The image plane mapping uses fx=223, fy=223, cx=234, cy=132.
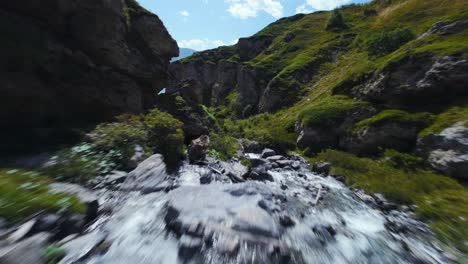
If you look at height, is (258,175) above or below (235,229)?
below

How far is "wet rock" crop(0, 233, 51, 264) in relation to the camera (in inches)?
180

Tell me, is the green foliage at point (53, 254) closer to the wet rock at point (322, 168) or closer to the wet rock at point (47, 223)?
the wet rock at point (47, 223)

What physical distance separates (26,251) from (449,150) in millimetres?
20942

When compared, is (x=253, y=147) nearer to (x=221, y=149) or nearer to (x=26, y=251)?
(x=221, y=149)

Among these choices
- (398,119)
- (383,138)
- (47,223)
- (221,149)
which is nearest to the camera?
(47,223)

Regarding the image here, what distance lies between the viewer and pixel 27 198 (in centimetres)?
647

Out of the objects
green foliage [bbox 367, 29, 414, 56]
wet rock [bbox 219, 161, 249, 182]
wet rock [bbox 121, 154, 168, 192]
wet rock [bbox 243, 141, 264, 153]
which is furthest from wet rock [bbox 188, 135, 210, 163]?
green foliage [bbox 367, 29, 414, 56]

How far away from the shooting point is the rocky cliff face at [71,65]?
36.6ft

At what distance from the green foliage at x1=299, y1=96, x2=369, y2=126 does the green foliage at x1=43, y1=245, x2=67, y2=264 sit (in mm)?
27350

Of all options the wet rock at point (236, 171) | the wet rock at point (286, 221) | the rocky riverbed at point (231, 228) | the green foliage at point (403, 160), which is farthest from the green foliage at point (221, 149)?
the green foliage at point (403, 160)

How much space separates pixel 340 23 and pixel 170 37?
290 ft

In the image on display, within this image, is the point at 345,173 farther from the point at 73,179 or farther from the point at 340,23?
the point at 340,23

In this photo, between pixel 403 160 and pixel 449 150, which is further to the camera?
pixel 403 160

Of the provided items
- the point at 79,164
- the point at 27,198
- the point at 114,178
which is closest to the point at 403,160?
the point at 114,178
